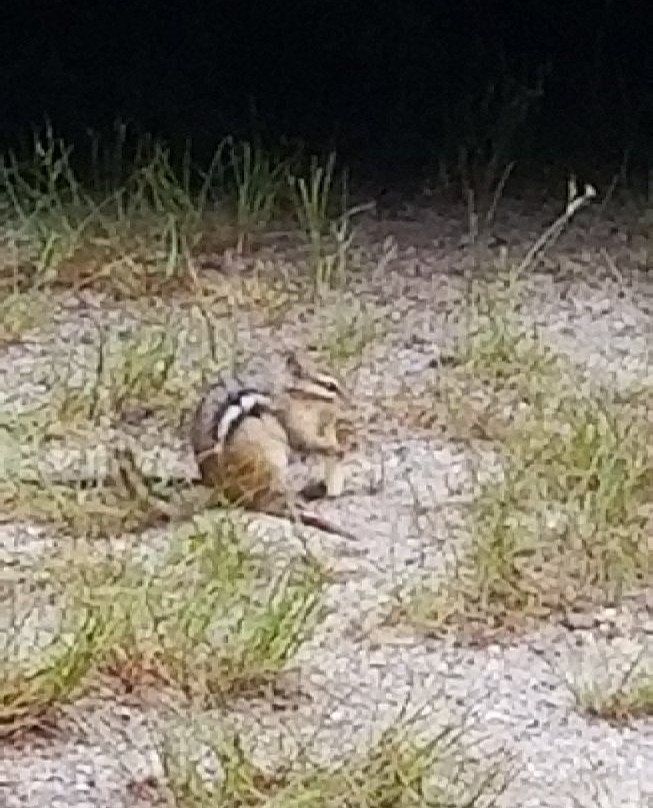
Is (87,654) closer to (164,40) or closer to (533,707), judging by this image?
(533,707)

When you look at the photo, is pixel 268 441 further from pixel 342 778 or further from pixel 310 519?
pixel 342 778

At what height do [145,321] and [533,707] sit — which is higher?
[533,707]

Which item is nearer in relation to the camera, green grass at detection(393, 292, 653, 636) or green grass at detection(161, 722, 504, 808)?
green grass at detection(161, 722, 504, 808)

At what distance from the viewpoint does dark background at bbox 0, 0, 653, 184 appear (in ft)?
20.7

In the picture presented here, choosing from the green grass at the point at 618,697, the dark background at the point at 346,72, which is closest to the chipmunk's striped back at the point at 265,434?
the green grass at the point at 618,697

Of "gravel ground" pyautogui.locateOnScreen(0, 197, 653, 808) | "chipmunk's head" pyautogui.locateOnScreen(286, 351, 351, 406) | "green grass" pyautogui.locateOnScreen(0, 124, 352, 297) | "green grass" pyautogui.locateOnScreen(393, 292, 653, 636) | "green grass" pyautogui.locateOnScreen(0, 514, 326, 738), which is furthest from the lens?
"green grass" pyautogui.locateOnScreen(0, 124, 352, 297)

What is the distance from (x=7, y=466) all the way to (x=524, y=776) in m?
1.34

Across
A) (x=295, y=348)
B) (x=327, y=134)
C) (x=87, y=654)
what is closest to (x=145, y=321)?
(x=295, y=348)

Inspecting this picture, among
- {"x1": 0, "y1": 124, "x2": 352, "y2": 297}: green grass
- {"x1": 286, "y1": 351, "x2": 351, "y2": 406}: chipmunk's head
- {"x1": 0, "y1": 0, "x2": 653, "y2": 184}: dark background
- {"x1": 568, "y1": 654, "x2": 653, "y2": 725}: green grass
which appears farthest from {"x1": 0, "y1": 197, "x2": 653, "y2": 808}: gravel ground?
{"x1": 0, "y1": 0, "x2": 653, "y2": 184}: dark background

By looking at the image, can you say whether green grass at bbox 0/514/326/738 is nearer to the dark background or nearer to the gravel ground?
the gravel ground

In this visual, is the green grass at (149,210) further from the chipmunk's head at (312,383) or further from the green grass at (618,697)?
the green grass at (618,697)

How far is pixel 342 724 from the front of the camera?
3.39 metres

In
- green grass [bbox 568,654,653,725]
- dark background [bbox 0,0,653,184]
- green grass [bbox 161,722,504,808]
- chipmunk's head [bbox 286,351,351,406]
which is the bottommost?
dark background [bbox 0,0,653,184]

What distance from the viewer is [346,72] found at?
6.86m
